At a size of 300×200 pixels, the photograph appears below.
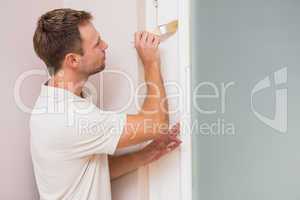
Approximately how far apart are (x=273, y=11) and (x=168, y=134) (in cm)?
66

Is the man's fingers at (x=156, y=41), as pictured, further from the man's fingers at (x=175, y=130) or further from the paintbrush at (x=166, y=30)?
the man's fingers at (x=175, y=130)

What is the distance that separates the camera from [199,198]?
42.3 inches

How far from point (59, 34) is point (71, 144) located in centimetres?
36

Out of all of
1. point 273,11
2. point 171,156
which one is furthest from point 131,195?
point 273,11

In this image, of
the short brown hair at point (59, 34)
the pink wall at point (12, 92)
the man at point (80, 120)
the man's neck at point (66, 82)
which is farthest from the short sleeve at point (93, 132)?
the pink wall at point (12, 92)

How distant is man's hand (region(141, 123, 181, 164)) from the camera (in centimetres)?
113

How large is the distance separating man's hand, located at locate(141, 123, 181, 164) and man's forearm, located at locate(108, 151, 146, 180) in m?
0.02

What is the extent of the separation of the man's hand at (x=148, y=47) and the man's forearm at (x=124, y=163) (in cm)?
33

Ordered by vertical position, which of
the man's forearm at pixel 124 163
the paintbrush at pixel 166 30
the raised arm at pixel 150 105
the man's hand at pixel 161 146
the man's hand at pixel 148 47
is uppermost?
the paintbrush at pixel 166 30

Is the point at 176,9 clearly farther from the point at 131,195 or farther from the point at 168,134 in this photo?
the point at 131,195

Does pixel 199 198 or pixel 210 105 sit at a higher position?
pixel 210 105

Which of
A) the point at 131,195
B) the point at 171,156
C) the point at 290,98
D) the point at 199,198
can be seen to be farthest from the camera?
the point at 290,98

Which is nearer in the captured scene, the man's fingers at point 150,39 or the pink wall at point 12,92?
the man's fingers at point 150,39

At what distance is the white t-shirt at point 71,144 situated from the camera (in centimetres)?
109
